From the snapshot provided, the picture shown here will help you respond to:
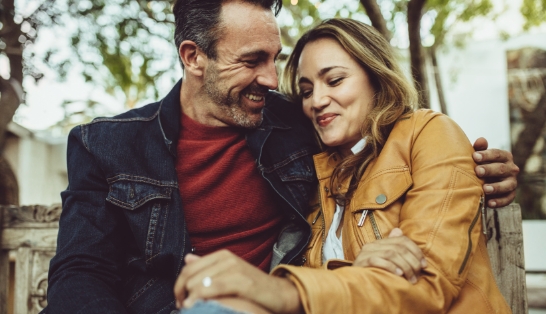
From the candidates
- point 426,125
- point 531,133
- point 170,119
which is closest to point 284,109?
point 170,119

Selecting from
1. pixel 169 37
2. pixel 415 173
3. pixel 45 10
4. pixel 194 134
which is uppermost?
pixel 45 10

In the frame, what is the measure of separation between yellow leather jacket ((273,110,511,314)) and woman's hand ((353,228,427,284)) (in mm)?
34

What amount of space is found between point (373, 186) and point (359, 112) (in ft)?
1.66

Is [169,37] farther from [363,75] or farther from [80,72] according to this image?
[363,75]

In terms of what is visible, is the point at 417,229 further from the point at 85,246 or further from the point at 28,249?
the point at 28,249

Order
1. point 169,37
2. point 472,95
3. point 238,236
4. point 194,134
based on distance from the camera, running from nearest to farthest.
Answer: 1. point 238,236
2. point 194,134
3. point 169,37
4. point 472,95

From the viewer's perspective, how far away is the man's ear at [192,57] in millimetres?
3055

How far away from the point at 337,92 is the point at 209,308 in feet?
5.00

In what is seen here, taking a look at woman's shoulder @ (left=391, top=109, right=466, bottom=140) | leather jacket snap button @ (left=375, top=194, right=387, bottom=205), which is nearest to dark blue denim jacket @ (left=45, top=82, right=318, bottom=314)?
leather jacket snap button @ (left=375, top=194, right=387, bottom=205)

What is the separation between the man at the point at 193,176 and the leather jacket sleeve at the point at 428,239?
0.20 metres

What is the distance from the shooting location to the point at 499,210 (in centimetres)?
272

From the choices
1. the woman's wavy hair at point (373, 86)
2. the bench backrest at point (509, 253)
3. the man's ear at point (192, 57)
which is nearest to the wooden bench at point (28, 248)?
the man's ear at point (192, 57)

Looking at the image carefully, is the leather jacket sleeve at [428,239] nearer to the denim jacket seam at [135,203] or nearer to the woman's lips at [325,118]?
the woman's lips at [325,118]

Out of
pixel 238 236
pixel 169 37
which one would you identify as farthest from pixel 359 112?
pixel 169 37
